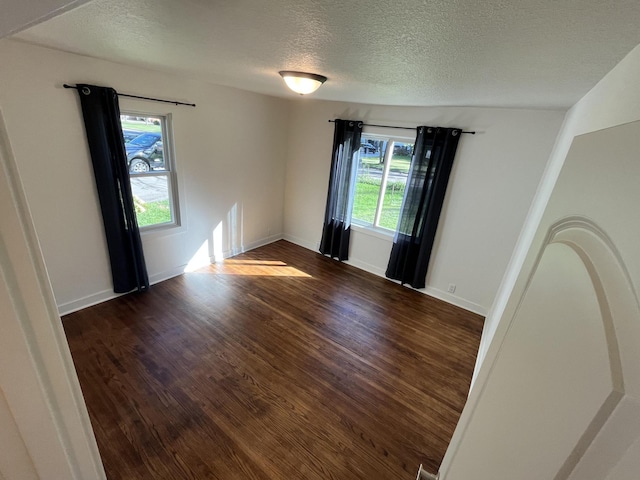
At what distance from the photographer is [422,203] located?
352 centimetres

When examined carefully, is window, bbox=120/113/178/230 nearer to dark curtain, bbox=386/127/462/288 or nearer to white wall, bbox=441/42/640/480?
dark curtain, bbox=386/127/462/288

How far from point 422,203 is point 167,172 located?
3104 mm

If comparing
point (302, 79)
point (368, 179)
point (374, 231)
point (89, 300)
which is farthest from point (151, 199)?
point (374, 231)

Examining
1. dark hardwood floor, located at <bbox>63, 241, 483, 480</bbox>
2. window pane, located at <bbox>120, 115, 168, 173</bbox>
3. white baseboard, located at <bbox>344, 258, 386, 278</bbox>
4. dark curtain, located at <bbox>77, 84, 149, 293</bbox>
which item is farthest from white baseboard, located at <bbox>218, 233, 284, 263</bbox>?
window pane, located at <bbox>120, 115, 168, 173</bbox>

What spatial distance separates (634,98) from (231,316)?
125 inches

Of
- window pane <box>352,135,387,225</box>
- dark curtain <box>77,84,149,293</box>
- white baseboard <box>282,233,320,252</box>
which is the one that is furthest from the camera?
white baseboard <box>282,233,320,252</box>

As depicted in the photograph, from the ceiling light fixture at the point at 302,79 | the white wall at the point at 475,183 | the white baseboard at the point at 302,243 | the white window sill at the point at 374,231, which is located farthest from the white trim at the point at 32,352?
the white baseboard at the point at 302,243

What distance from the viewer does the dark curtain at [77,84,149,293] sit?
247cm

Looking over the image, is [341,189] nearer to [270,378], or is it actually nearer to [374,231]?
[374,231]

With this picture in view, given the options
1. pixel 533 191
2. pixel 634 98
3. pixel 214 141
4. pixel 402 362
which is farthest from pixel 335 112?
pixel 634 98

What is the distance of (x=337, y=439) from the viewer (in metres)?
1.95

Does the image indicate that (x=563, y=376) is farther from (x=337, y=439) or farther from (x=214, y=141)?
(x=214, y=141)

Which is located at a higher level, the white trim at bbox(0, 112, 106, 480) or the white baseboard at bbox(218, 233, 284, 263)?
the white trim at bbox(0, 112, 106, 480)

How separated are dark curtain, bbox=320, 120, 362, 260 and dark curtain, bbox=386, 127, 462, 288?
2.65 feet
